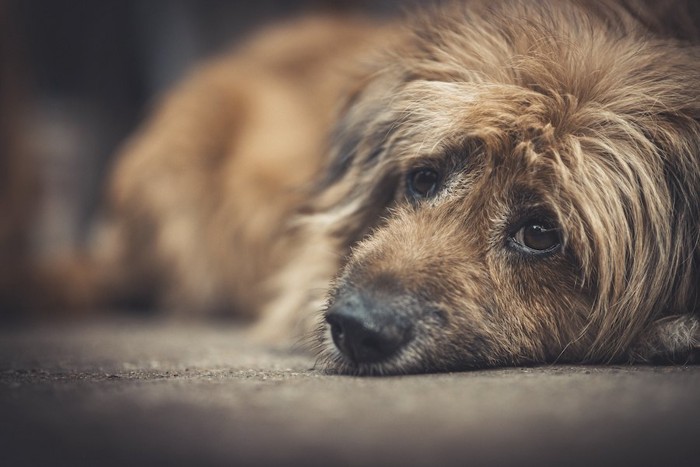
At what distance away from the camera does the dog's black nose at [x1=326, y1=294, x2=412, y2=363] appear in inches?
56.8

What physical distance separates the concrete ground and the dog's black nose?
0.27 ft

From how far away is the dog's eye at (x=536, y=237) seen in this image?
1631mm

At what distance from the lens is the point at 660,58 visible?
169cm

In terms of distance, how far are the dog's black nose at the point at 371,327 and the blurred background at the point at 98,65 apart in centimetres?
390

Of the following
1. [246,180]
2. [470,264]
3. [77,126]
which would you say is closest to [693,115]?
[470,264]

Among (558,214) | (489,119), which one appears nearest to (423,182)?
(489,119)

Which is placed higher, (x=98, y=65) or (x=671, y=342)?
(x=98, y=65)

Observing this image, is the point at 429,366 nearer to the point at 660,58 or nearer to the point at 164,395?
the point at 164,395

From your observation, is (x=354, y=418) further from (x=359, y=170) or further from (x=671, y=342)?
(x=359, y=170)

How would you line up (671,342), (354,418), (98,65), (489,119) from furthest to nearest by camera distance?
(98,65), (489,119), (671,342), (354,418)

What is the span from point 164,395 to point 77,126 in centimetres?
494

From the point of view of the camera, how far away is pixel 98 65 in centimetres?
555

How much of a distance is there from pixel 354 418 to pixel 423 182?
0.92m

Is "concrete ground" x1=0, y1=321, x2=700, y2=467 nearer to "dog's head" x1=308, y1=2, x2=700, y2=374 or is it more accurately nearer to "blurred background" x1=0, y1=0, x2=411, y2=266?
"dog's head" x1=308, y1=2, x2=700, y2=374
